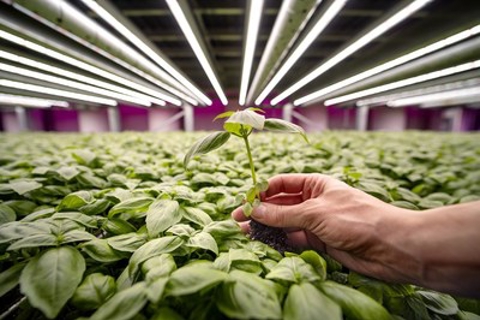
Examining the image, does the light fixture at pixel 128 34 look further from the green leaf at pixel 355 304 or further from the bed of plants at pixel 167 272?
the green leaf at pixel 355 304

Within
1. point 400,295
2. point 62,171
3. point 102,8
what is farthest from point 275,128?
point 102,8

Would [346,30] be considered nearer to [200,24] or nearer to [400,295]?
[200,24]

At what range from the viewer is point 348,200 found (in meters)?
0.72

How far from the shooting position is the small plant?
0.57 m

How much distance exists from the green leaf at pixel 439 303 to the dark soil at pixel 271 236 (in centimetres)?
36

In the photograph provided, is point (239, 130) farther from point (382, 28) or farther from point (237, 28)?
point (237, 28)

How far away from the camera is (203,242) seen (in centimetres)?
64

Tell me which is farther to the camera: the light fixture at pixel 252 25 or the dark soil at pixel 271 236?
the light fixture at pixel 252 25

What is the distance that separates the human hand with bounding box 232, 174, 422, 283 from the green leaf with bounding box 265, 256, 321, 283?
16cm

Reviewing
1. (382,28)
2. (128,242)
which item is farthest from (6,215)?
(382,28)

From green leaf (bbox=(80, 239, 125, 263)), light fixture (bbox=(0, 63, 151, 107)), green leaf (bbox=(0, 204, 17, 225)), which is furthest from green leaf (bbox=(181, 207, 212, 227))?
light fixture (bbox=(0, 63, 151, 107))

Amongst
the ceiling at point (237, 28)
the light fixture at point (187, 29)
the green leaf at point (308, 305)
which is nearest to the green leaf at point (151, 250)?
the green leaf at point (308, 305)

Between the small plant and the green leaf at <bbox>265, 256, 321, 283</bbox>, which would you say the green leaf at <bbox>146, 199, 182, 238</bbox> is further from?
the green leaf at <bbox>265, 256, 321, 283</bbox>

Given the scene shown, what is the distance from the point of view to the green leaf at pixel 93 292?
0.49m
